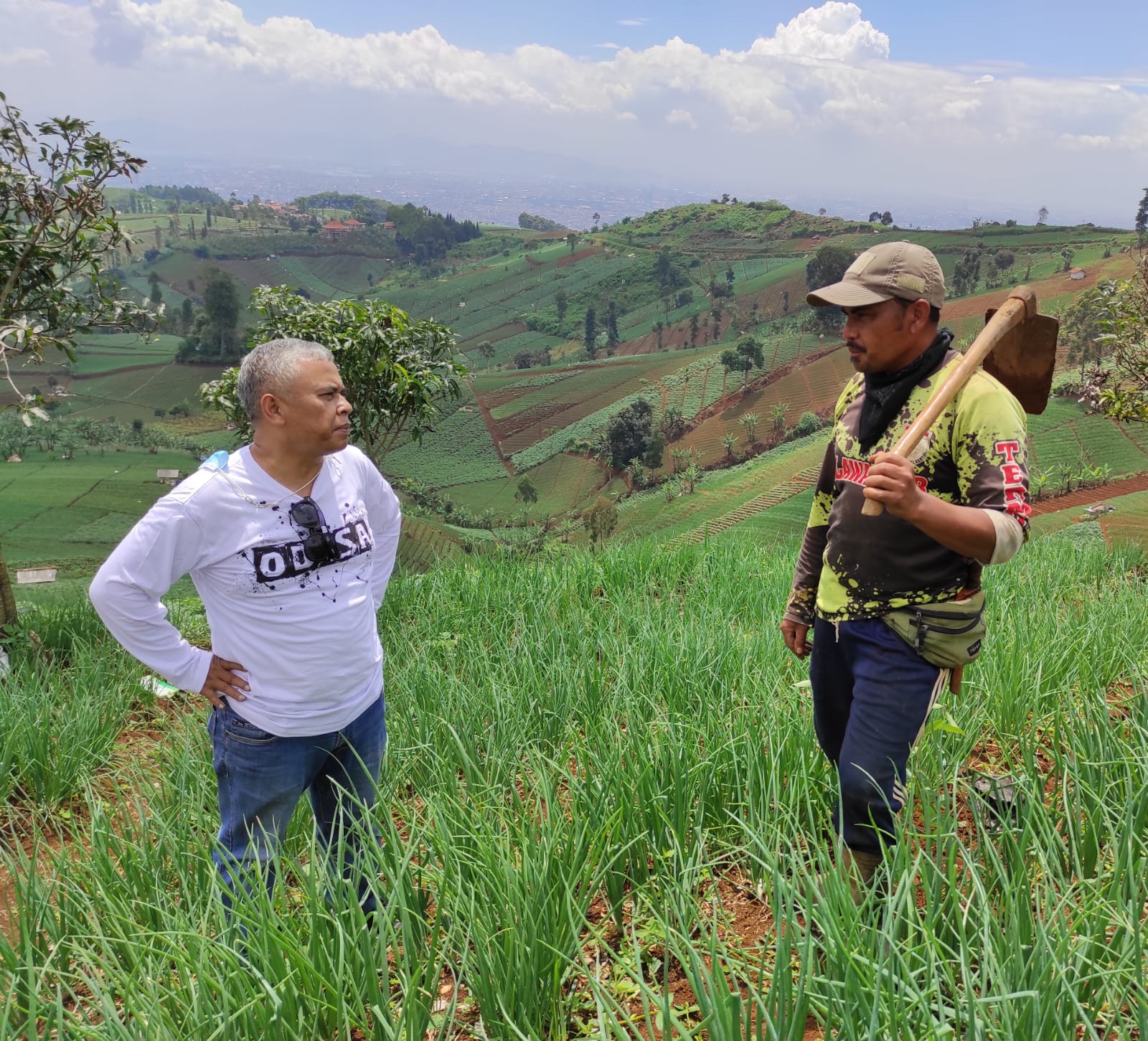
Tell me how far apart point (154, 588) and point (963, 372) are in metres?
1.71

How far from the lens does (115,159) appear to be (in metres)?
4.76

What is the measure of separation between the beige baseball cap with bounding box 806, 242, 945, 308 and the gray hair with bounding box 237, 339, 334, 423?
1.12 meters

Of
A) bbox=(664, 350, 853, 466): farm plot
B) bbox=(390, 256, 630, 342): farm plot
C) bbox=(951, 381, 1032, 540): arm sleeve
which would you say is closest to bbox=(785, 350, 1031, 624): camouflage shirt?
bbox=(951, 381, 1032, 540): arm sleeve

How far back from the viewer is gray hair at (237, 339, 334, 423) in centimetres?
181

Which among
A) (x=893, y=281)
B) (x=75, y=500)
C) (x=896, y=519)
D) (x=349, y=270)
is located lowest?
(x=75, y=500)

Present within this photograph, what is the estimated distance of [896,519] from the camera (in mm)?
1654

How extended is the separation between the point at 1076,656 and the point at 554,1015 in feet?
7.29

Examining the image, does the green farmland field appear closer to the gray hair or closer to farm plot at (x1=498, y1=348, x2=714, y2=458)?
the gray hair

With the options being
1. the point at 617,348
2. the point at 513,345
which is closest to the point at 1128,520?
the point at 617,348

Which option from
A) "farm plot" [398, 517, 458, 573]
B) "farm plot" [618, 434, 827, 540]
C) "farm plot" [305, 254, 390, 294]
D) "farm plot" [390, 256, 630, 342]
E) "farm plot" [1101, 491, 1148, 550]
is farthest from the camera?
"farm plot" [305, 254, 390, 294]

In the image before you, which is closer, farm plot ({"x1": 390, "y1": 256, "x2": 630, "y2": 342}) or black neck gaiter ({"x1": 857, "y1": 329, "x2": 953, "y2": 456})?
black neck gaiter ({"x1": 857, "y1": 329, "x2": 953, "y2": 456})

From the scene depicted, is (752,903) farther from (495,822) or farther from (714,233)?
(714,233)

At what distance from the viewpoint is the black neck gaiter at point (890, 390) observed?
1676mm

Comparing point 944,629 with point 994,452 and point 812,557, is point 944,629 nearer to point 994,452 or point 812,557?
point 994,452
